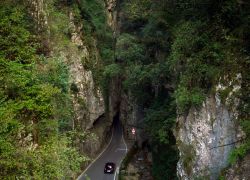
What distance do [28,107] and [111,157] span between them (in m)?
25.1

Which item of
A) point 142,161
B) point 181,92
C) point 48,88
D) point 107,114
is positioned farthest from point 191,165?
point 107,114

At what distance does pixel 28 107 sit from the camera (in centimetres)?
1377

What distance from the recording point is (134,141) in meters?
40.9

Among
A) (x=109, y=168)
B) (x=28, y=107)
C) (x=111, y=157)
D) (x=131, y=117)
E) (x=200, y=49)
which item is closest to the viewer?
(x=28, y=107)

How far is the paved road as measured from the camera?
33.2 metres

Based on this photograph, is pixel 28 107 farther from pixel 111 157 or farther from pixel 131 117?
pixel 131 117

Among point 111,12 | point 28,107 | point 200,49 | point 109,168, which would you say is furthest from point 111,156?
point 28,107

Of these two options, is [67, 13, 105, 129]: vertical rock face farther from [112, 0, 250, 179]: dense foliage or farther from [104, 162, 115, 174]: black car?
[112, 0, 250, 179]: dense foliage

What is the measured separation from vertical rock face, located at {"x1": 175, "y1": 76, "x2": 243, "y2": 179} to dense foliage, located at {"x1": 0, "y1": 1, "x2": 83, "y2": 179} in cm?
594

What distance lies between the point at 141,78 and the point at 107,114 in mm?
16762

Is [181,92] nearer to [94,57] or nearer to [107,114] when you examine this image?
[94,57]

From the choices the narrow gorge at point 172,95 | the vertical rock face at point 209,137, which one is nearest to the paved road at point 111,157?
the narrow gorge at point 172,95

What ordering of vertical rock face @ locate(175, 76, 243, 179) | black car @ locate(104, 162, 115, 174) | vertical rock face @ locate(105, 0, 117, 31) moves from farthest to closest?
vertical rock face @ locate(105, 0, 117, 31) → black car @ locate(104, 162, 115, 174) → vertical rock face @ locate(175, 76, 243, 179)

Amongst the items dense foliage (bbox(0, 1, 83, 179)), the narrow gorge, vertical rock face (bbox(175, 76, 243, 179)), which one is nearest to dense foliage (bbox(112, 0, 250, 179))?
the narrow gorge
